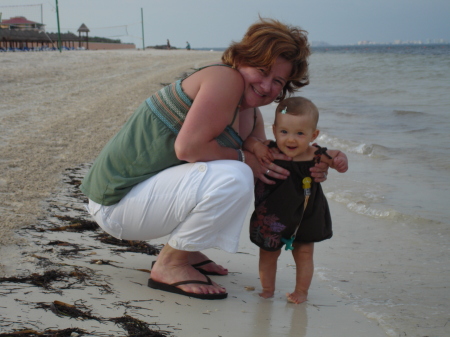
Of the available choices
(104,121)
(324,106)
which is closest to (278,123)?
(104,121)

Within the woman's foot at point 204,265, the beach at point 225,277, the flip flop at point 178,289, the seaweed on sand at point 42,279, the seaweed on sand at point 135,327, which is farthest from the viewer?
the woman's foot at point 204,265

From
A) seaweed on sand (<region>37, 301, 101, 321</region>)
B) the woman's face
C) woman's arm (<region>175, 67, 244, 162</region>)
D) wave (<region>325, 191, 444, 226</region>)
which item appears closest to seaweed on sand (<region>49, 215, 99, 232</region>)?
seaweed on sand (<region>37, 301, 101, 321</region>)

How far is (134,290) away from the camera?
2.28 meters

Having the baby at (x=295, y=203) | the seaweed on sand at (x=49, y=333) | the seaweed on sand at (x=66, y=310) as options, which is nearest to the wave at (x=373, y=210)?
the baby at (x=295, y=203)

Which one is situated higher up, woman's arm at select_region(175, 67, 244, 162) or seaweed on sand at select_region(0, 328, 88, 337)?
woman's arm at select_region(175, 67, 244, 162)

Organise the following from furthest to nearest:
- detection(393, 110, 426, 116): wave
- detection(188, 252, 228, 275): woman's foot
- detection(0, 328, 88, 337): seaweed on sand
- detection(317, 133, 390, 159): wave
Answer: detection(393, 110, 426, 116): wave → detection(317, 133, 390, 159): wave → detection(188, 252, 228, 275): woman's foot → detection(0, 328, 88, 337): seaweed on sand

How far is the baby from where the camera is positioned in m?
2.33

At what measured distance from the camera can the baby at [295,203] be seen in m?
2.33

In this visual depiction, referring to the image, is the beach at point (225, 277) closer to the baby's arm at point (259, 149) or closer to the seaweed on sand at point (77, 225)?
the seaweed on sand at point (77, 225)

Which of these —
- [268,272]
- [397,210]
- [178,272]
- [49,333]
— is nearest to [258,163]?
[268,272]

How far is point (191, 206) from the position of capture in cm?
223

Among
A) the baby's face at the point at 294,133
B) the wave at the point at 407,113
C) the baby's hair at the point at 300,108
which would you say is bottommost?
the wave at the point at 407,113

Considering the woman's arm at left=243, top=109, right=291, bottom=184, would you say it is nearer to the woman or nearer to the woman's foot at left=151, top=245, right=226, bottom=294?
the woman

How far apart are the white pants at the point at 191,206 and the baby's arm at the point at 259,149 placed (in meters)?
0.14
